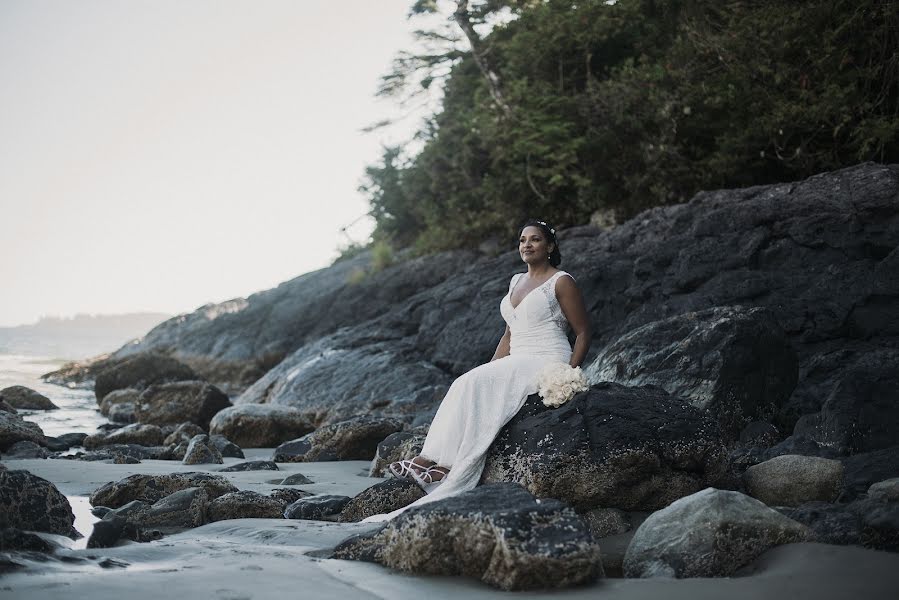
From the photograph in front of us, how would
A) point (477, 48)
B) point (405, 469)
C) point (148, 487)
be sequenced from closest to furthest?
point (405, 469), point (148, 487), point (477, 48)

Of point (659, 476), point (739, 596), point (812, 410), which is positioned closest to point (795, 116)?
point (812, 410)

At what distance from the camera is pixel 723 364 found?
297 inches

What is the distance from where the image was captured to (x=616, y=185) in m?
17.5

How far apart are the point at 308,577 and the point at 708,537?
2.17m

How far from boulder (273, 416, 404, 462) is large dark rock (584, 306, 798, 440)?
3.10 m

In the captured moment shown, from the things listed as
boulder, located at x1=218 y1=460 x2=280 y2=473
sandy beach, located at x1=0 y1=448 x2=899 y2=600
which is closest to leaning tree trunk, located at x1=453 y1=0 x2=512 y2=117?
boulder, located at x1=218 y1=460 x2=280 y2=473

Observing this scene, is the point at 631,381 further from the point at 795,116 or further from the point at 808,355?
the point at 795,116

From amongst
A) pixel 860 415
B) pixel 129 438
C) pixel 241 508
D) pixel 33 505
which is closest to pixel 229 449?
pixel 129 438

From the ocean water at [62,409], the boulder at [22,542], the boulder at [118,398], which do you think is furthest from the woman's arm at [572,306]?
the boulder at [118,398]

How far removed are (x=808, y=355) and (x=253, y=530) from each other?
6854mm

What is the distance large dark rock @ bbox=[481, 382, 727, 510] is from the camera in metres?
5.51

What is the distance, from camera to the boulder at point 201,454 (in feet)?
30.7

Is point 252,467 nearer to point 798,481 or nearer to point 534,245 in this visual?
point 534,245

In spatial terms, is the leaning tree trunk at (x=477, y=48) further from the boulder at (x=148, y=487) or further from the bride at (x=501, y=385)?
the boulder at (x=148, y=487)
